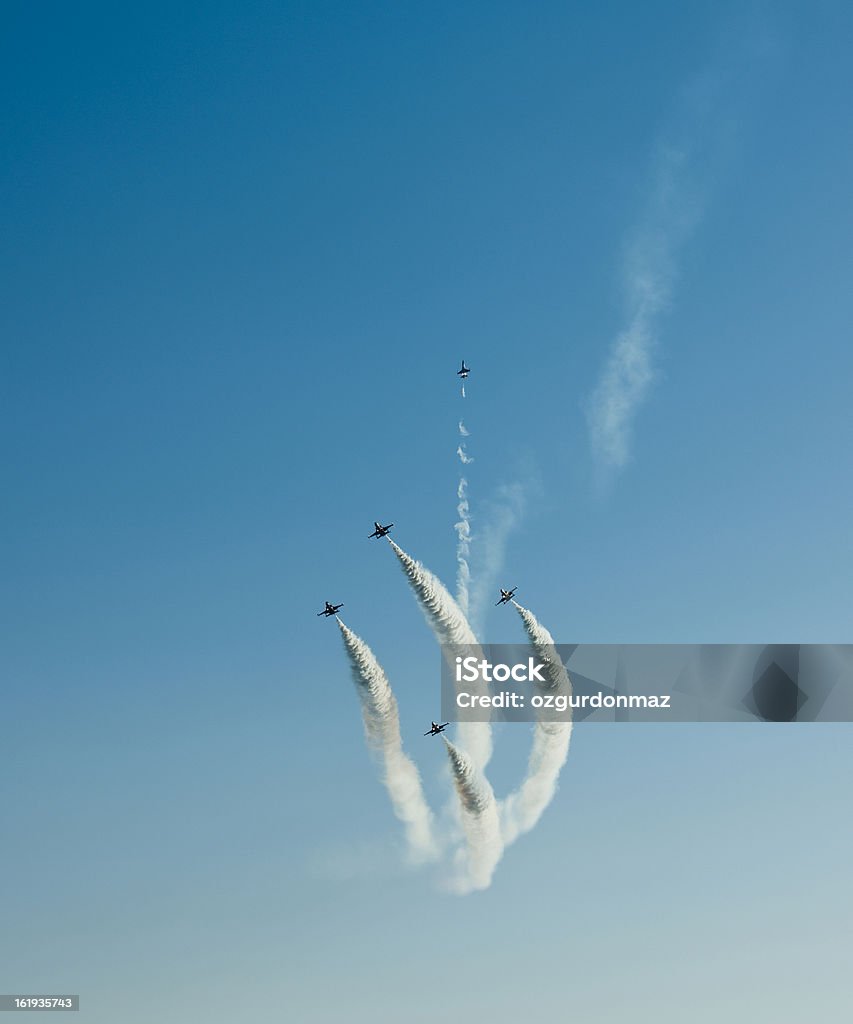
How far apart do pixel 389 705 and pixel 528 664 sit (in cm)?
2571

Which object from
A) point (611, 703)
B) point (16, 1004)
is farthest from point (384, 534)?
point (16, 1004)

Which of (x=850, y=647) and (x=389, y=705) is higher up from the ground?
(x=389, y=705)

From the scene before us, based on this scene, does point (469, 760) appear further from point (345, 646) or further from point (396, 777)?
point (345, 646)

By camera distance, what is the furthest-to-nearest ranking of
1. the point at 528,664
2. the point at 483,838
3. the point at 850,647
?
1. the point at 483,838
2. the point at 528,664
3. the point at 850,647

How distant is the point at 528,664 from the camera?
184 metres

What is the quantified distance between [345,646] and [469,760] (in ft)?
93.8

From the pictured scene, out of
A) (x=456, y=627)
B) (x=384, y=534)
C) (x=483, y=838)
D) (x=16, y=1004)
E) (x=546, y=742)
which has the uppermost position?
(x=384, y=534)

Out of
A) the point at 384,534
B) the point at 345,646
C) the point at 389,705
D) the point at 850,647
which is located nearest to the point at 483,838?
the point at 389,705

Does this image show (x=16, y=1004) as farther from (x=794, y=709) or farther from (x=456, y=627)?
(x=794, y=709)

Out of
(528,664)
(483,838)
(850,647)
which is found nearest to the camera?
(850,647)

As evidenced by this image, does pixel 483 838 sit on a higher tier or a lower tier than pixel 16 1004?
higher

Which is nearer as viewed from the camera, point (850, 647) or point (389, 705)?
point (850, 647)

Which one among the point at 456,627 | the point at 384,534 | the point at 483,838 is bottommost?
the point at 483,838

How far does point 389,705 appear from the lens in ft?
632
